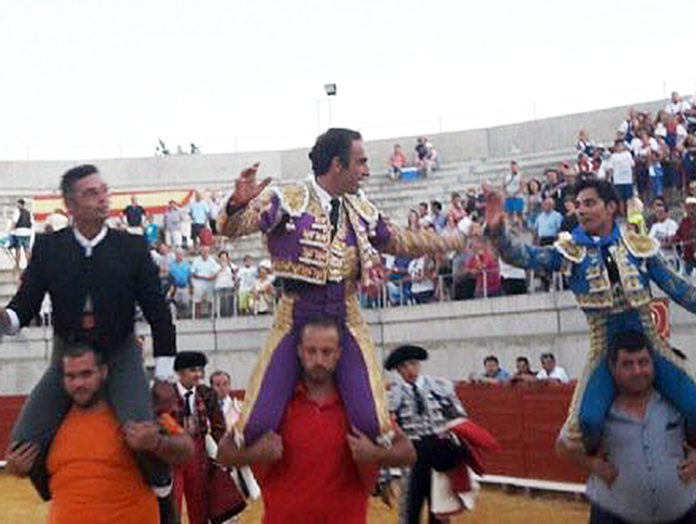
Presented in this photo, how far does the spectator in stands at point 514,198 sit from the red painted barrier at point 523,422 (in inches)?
122

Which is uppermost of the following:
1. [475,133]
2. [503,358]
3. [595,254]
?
[475,133]

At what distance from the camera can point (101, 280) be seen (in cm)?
599

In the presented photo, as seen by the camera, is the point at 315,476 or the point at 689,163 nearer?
the point at 315,476

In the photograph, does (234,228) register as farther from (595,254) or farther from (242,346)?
(242,346)

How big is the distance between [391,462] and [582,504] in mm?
8573

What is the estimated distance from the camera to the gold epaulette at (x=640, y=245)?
21.3ft

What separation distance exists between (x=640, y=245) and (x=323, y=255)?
1.57 m

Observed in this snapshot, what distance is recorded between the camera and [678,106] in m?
20.3

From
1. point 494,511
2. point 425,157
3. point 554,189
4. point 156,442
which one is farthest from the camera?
point 425,157

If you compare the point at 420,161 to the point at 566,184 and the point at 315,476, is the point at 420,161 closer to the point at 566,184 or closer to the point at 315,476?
→ the point at 566,184

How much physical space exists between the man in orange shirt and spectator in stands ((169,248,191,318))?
13.4 metres

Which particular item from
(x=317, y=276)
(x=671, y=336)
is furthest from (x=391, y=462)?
(x=671, y=336)

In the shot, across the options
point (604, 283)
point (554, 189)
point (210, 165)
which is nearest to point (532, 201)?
point (554, 189)

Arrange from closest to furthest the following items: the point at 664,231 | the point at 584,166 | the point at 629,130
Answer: the point at 664,231
the point at 584,166
the point at 629,130
